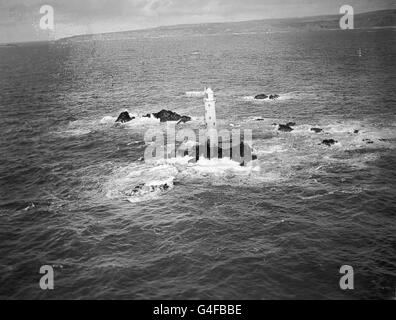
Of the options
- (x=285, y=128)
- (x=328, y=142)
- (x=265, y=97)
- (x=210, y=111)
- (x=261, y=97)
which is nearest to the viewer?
(x=210, y=111)

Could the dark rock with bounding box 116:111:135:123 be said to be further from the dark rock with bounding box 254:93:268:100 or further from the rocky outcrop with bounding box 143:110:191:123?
the dark rock with bounding box 254:93:268:100

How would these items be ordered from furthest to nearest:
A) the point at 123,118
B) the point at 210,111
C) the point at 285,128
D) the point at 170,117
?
1. the point at 123,118
2. the point at 170,117
3. the point at 285,128
4. the point at 210,111

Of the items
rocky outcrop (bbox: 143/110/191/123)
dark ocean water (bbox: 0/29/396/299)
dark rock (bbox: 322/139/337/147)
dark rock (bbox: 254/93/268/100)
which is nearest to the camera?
dark ocean water (bbox: 0/29/396/299)

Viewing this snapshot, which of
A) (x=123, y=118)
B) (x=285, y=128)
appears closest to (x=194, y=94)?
(x=123, y=118)

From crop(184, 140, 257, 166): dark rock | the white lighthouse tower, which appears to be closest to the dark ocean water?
crop(184, 140, 257, 166): dark rock

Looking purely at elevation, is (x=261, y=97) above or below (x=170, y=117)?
above

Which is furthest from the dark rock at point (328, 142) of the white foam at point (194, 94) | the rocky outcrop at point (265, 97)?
the white foam at point (194, 94)

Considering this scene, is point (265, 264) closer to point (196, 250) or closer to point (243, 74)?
point (196, 250)

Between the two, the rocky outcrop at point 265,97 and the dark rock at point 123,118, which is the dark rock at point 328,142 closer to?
the rocky outcrop at point 265,97

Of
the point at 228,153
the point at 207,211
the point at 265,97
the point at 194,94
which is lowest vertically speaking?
the point at 207,211

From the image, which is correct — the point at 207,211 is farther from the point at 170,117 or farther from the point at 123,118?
the point at 123,118
